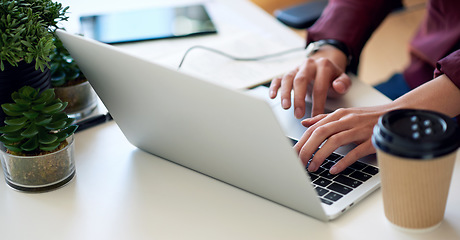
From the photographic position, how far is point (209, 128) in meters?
0.80

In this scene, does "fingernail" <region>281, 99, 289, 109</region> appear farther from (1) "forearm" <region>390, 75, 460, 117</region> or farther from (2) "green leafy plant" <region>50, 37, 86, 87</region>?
(2) "green leafy plant" <region>50, 37, 86, 87</region>

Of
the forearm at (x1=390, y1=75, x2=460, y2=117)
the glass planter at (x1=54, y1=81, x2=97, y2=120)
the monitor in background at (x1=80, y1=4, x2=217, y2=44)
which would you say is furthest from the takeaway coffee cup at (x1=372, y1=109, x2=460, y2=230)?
the monitor in background at (x1=80, y1=4, x2=217, y2=44)

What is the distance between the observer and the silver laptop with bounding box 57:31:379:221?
0.72m

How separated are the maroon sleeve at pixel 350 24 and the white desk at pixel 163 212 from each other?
538 mm

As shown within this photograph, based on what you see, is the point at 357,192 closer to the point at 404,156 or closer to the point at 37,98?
the point at 404,156

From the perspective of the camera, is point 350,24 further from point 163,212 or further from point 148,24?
point 163,212

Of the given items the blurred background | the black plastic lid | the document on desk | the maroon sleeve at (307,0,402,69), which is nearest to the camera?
the black plastic lid

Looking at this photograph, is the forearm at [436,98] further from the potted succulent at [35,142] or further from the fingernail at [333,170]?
the potted succulent at [35,142]

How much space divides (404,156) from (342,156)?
0.25m

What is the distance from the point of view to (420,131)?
687mm

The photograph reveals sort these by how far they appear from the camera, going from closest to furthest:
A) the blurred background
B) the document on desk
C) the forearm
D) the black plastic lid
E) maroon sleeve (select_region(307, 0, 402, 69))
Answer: the black plastic lid < the forearm < the document on desk < maroon sleeve (select_region(307, 0, 402, 69)) < the blurred background

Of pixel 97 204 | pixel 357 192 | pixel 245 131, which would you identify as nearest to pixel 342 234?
pixel 357 192

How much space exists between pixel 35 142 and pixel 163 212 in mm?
223

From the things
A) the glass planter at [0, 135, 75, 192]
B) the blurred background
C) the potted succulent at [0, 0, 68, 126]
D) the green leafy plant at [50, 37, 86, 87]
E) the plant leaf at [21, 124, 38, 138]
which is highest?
the potted succulent at [0, 0, 68, 126]
